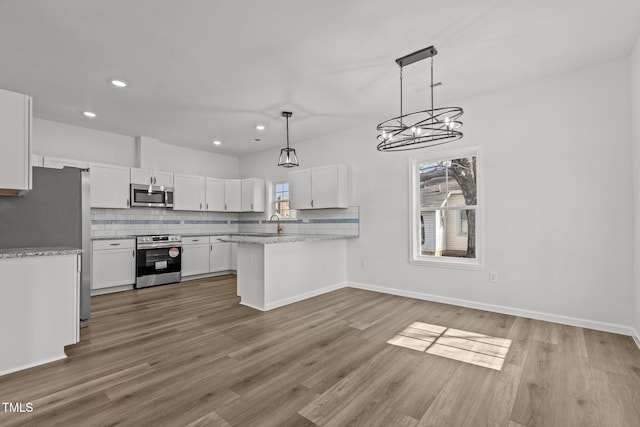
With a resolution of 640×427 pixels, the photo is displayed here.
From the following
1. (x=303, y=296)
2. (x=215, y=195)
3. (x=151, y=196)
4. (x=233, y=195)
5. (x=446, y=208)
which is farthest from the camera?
(x=233, y=195)

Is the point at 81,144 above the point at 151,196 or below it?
above

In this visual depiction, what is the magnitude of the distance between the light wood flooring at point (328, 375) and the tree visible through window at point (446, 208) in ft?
3.50

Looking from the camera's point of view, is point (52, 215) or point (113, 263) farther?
point (113, 263)

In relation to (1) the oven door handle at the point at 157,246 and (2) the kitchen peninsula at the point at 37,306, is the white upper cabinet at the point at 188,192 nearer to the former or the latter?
(1) the oven door handle at the point at 157,246

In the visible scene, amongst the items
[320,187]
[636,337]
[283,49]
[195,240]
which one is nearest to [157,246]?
[195,240]

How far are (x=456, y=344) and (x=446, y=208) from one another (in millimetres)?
1993

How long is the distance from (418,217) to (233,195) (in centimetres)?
410

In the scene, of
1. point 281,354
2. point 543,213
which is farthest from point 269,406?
point 543,213

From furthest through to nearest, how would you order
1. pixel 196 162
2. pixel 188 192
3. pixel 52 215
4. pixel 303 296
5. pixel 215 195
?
pixel 196 162, pixel 215 195, pixel 188 192, pixel 303 296, pixel 52 215

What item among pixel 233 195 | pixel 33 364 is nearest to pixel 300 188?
pixel 233 195

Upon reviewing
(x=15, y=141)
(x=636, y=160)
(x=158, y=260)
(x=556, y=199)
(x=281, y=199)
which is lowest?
(x=158, y=260)

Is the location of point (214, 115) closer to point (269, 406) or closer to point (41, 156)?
point (41, 156)

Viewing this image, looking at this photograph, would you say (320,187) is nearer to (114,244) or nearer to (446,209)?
(446,209)

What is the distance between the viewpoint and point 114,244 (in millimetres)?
5051
